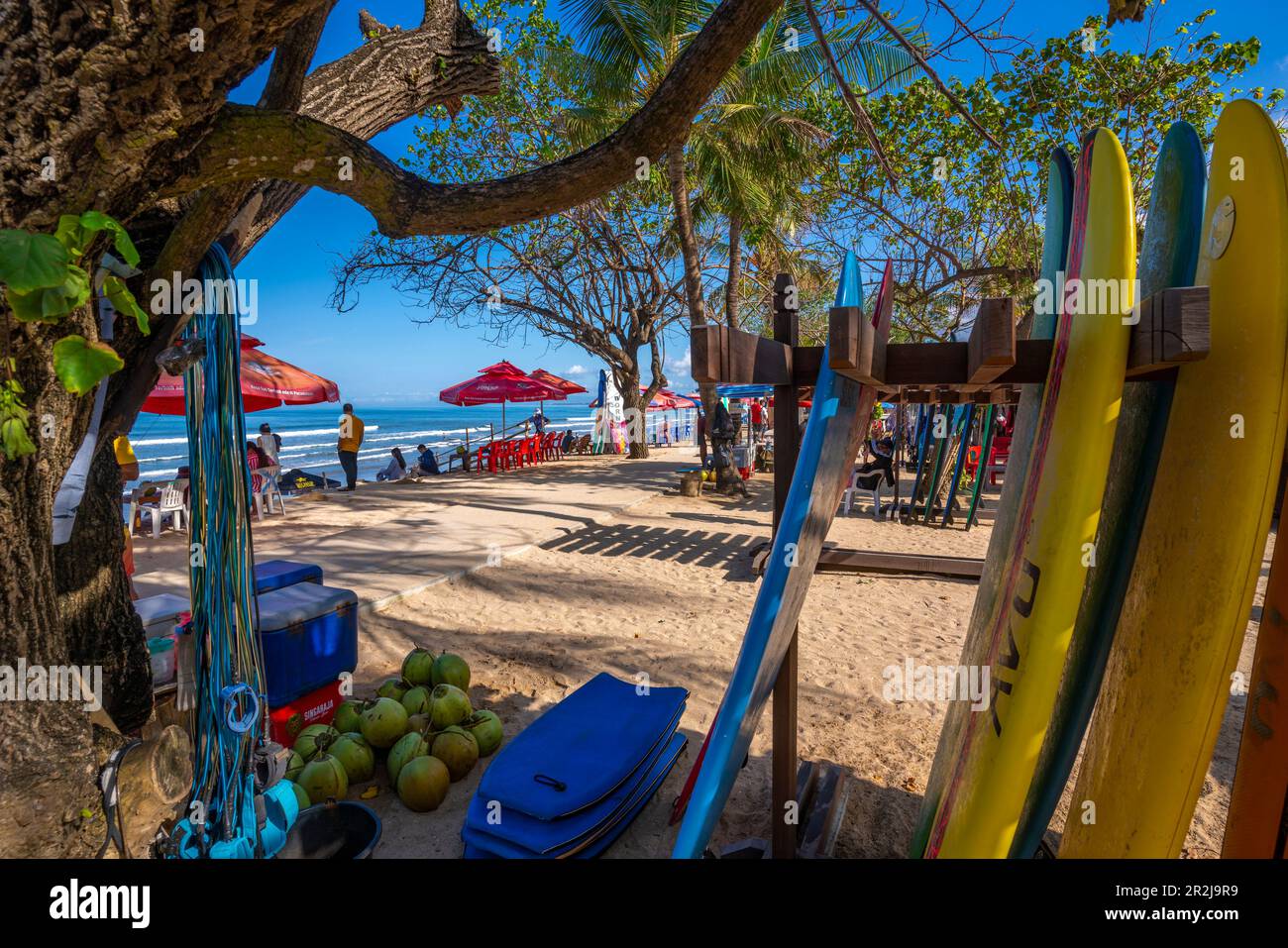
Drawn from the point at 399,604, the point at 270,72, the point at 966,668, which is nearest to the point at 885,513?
the point at 399,604

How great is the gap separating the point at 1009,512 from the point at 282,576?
3893 millimetres

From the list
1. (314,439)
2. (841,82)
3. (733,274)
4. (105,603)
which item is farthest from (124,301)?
(314,439)

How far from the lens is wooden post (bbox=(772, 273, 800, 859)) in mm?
2336

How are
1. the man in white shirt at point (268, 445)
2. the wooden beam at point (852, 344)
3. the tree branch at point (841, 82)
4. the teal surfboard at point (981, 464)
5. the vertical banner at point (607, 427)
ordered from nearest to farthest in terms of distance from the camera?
1. the wooden beam at point (852, 344)
2. the tree branch at point (841, 82)
3. the teal surfboard at point (981, 464)
4. the man in white shirt at point (268, 445)
5. the vertical banner at point (607, 427)

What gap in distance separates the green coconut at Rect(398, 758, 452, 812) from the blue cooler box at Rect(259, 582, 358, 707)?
0.84 meters

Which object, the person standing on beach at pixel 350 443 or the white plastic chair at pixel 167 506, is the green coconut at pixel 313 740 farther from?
the person standing on beach at pixel 350 443

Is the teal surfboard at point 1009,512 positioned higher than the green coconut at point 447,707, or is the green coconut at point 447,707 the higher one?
the teal surfboard at point 1009,512

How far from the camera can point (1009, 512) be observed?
234 cm

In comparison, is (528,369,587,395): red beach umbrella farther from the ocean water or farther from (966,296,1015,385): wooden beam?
(966,296,1015,385): wooden beam

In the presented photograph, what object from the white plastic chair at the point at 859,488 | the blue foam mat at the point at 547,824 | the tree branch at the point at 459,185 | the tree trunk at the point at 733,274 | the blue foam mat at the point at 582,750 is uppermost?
the tree trunk at the point at 733,274

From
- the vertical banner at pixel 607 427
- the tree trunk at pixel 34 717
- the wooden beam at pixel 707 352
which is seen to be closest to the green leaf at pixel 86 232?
the tree trunk at pixel 34 717

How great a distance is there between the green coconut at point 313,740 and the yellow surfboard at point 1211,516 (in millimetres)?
3215

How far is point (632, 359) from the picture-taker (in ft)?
70.0

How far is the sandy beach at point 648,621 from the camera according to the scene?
314cm
